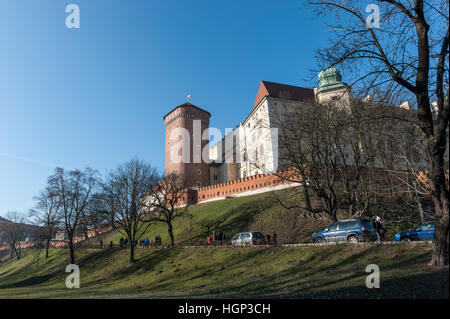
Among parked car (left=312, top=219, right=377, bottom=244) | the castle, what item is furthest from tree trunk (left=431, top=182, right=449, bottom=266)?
the castle

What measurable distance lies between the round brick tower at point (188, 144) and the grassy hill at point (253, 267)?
21.1 meters

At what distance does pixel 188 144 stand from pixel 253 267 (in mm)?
49969

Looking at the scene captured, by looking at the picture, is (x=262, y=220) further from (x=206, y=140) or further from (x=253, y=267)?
(x=206, y=140)

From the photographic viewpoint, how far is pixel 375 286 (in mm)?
8766

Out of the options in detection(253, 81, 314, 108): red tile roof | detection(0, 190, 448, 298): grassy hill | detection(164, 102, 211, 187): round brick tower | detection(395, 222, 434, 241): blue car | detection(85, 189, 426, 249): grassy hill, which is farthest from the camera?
detection(164, 102, 211, 187): round brick tower

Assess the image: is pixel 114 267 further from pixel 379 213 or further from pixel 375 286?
pixel 375 286

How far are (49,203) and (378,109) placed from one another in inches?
1475

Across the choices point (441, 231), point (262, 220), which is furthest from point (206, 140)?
point (441, 231)

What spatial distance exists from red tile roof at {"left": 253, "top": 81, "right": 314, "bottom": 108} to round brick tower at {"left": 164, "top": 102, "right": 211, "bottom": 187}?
1345 cm

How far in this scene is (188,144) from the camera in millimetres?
65750

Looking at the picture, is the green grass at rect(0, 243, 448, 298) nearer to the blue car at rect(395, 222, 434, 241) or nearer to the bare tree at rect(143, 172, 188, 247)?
the blue car at rect(395, 222, 434, 241)

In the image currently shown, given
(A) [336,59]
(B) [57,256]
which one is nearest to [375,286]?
(A) [336,59]

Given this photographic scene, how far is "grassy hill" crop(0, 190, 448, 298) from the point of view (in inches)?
375

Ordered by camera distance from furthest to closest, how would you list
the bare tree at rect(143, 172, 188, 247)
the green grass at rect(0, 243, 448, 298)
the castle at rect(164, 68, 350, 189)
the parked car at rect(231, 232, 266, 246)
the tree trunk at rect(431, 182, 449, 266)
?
1. the castle at rect(164, 68, 350, 189)
2. the bare tree at rect(143, 172, 188, 247)
3. the parked car at rect(231, 232, 266, 246)
4. the tree trunk at rect(431, 182, 449, 266)
5. the green grass at rect(0, 243, 448, 298)
